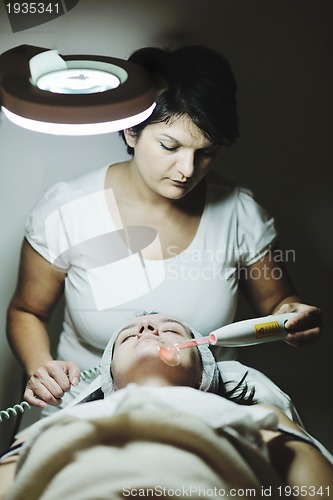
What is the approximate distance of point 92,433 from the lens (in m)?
0.92

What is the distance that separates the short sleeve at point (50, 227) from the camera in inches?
45.1

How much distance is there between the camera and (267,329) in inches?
43.3

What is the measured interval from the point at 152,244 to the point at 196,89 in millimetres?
290

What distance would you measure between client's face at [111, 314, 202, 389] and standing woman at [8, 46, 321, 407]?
0.05 metres

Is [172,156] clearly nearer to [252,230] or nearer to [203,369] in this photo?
[252,230]

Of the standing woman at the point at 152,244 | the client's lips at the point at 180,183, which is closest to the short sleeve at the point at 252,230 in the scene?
the standing woman at the point at 152,244

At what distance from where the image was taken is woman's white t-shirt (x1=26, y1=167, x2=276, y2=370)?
1135 mm

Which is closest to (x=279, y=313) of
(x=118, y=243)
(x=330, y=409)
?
(x=330, y=409)

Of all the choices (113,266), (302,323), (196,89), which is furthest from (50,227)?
(302,323)

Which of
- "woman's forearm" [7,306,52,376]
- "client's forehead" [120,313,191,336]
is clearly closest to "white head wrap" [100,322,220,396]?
"client's forehead" [120,313,191,336]

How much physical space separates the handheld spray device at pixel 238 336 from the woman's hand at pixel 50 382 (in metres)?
0.19

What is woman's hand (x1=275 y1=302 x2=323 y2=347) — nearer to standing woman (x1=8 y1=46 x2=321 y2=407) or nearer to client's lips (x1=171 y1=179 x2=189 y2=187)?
standing woman (x1=8 y1=46 x2=321 y2=407)

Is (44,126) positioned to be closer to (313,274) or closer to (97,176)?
(97,176)

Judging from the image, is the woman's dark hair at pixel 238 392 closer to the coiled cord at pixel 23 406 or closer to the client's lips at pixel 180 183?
the coiled cord at pixel 23 406
